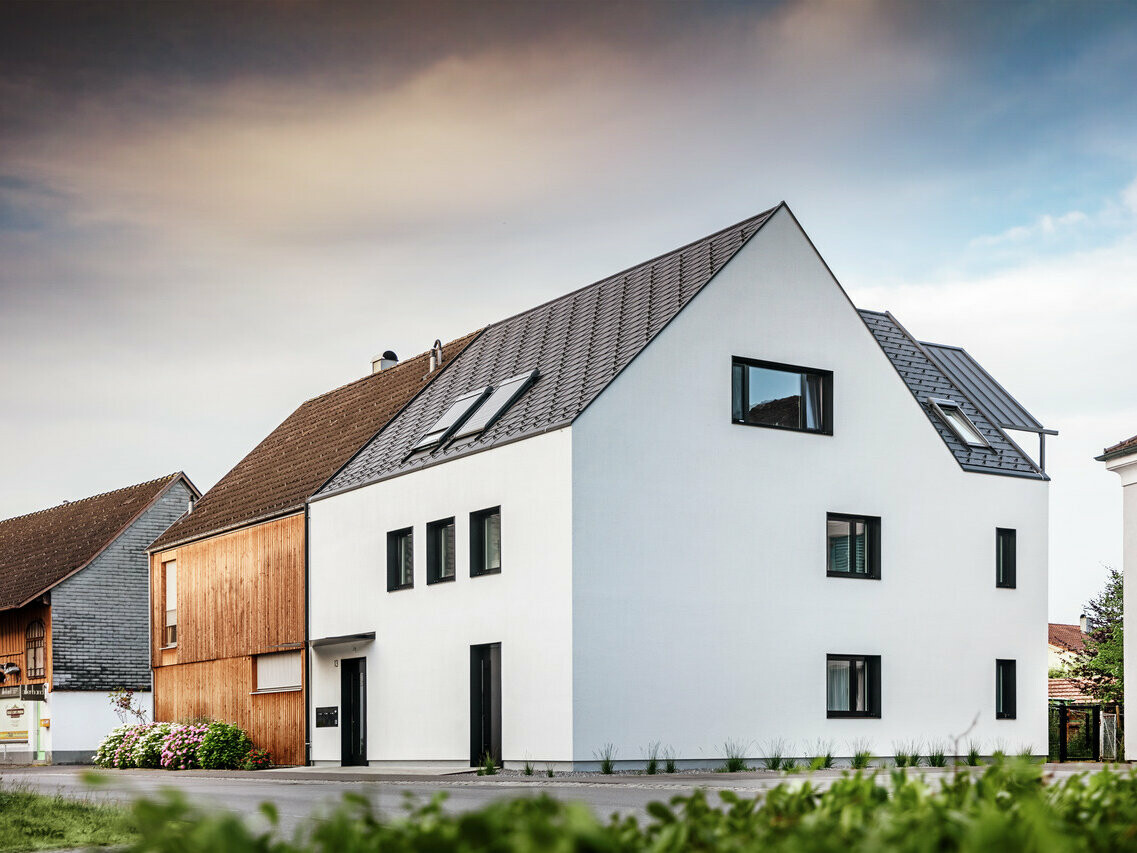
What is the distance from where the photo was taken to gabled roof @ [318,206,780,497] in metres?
21.2

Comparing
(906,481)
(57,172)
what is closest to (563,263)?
(906,481)

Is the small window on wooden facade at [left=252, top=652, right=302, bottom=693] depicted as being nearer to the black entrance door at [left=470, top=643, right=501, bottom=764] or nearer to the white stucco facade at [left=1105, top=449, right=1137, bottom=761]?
the black entrance door at [left=470, top=643, right=501, bottom=764]

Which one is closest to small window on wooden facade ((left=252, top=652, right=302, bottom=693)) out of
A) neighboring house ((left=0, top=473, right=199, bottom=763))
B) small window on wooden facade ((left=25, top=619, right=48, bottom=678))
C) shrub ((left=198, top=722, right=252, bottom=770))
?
shrub ((left=198, top=722, right=252, bottom=770))

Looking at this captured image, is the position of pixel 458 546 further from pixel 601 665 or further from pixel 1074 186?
pixel 1074 186

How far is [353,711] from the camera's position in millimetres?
24859

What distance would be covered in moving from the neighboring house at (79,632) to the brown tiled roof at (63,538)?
2.6 inches

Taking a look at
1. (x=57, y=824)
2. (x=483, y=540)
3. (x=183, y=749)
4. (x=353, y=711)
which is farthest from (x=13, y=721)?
(x=57, y=824)

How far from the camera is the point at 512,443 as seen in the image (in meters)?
20.9

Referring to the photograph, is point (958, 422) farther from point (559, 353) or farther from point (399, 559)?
point (399, 559)

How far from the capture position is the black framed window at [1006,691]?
2436 centimetres

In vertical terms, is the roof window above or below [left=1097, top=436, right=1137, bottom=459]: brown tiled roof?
above

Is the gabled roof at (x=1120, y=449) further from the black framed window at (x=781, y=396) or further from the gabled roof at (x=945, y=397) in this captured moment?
the gabled roof at (x=945, y=397)

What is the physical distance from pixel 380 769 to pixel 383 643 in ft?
6.86

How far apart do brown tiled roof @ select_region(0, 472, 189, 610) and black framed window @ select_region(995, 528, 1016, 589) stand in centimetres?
2360
